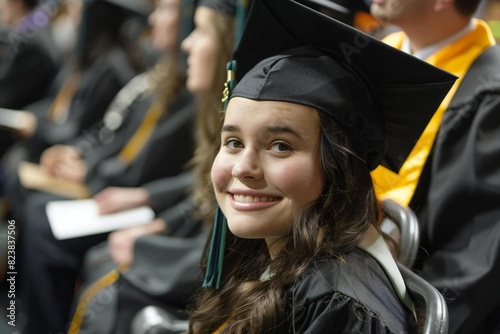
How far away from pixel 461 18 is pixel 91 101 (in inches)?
90.0

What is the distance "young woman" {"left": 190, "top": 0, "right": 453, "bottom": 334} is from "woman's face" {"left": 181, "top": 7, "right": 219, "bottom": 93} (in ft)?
4.30

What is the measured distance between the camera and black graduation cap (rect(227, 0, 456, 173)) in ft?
4.73

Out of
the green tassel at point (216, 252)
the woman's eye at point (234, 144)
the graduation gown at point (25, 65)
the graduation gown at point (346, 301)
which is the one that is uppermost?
the woman's eye at point (234, 144)

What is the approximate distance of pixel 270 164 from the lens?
144cm

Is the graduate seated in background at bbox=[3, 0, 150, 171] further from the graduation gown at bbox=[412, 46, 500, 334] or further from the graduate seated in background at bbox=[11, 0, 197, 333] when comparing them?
the graduation gown at bbox=[412, 46, 500, 334]

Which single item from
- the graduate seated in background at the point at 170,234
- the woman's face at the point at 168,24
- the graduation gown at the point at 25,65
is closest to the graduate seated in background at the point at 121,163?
the woman's face at the point at 168,24

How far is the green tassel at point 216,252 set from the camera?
65.5 inches

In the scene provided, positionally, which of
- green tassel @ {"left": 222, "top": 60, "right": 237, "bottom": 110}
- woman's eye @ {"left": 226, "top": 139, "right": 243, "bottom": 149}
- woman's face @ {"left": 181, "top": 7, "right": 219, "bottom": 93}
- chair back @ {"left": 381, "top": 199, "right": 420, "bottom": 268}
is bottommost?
woman's face @ {"left": 181, "top": 7, "right": 219, "bottom": 93}

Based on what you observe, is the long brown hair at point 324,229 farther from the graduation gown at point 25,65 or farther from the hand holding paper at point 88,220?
the graduation gown at point 25,65

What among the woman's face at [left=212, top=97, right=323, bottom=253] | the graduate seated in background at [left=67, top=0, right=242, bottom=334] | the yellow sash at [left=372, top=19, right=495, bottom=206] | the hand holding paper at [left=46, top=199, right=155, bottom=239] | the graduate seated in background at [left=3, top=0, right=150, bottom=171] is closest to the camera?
the woman's face at [left=212, top=97, right=323, bottom=253]

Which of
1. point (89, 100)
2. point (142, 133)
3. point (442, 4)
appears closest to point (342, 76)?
point (442, 4)

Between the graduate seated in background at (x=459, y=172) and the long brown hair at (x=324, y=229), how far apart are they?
367 millimetres

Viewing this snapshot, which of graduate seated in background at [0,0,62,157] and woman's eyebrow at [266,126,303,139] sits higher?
woman's eyebrow at [266,126,303,139]

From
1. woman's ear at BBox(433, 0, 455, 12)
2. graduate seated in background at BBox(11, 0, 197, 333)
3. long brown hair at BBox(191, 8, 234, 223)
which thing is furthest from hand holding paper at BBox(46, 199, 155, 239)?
woman's ear at BBox(433, 0, 455, 12)
